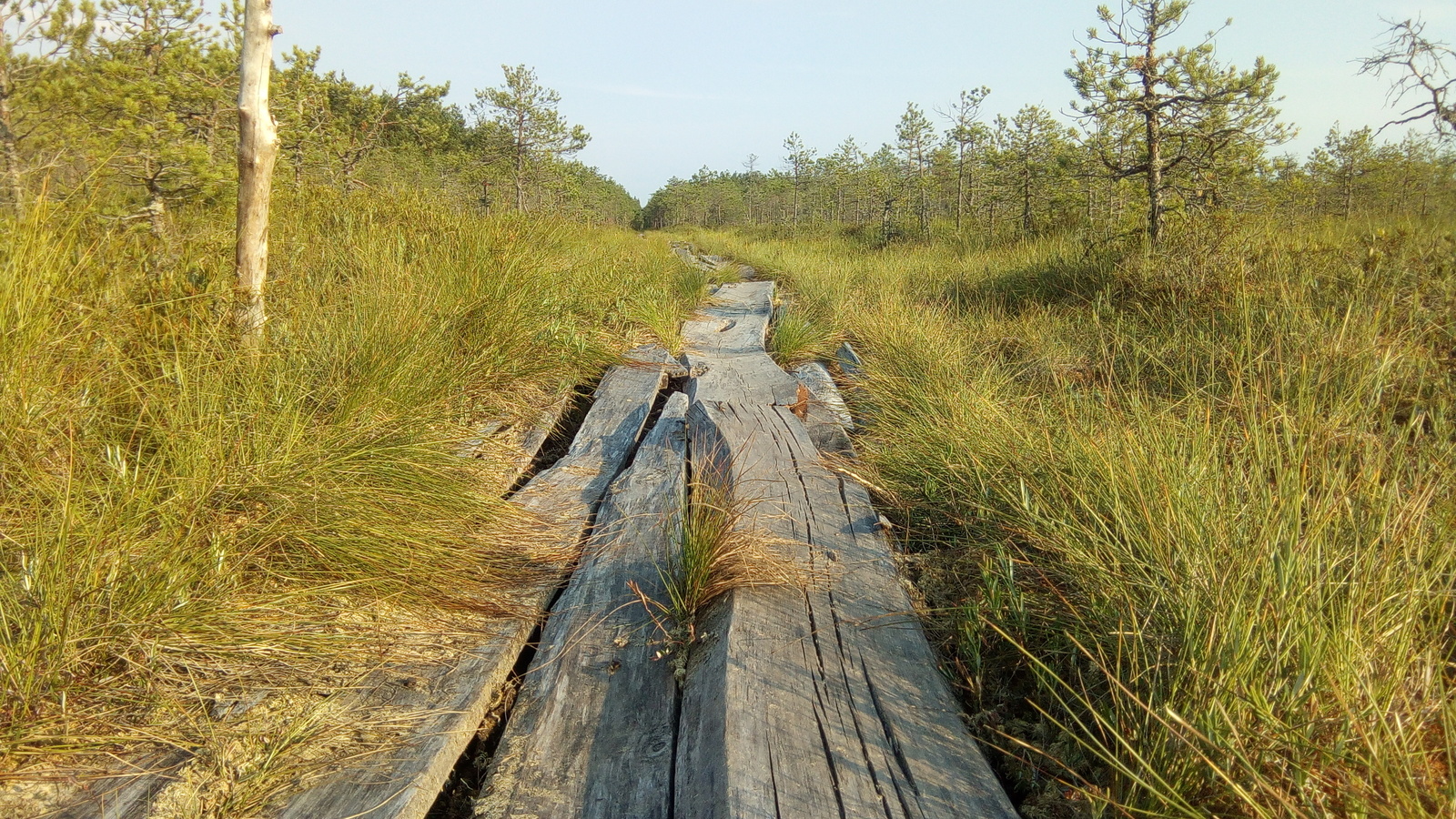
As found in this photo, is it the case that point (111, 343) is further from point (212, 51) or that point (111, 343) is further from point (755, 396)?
point (212, 51)

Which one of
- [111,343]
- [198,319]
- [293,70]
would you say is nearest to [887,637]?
[111,343]

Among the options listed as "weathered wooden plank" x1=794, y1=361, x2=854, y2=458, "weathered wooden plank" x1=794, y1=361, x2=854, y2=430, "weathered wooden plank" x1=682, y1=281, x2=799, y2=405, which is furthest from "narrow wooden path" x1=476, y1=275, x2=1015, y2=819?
"weathered wooden plank" x1=682, y1=281, x2=799, y2=405

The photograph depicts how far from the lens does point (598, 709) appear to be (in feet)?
5.91

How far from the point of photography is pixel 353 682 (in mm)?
1750

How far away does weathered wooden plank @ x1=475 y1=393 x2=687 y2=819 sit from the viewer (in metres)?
1.54

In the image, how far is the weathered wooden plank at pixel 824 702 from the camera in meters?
1.39

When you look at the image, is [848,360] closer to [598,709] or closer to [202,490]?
[598,709]

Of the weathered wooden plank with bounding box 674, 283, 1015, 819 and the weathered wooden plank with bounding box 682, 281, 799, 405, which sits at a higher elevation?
the weathered wooden plank with bounding box 682, 281, 799, 405

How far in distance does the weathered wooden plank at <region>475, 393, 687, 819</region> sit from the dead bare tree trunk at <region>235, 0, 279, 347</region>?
1.51 m

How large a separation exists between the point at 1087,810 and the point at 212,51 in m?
9.40

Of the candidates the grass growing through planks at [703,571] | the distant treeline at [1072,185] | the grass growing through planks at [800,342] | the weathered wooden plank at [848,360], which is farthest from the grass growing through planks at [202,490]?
the distant treeline at [1072,185]

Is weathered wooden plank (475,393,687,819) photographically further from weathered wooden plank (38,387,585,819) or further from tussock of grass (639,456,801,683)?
weathered wooden plank (38,387,585,819)

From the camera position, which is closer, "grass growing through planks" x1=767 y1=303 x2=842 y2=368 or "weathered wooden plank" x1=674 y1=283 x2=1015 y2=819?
"weathered wooden plank" x1=674 y1=283 x2=1015 y2=819

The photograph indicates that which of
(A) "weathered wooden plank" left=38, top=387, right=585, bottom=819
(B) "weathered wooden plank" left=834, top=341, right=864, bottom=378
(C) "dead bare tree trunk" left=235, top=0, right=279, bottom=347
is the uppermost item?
(C) "dead bare tree trunk" left=235, top=0, right=279, bottom=347
